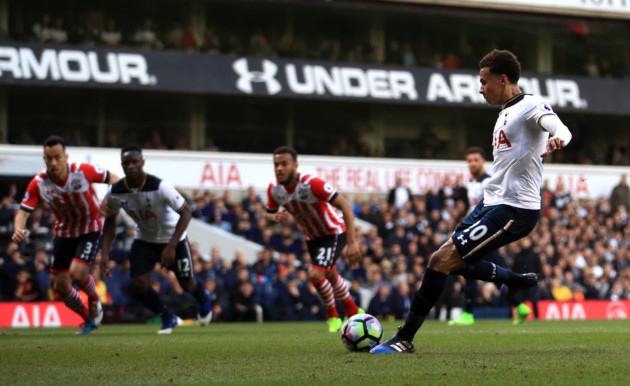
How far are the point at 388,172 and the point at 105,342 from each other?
2097 cm

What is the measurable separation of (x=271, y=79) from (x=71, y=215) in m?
17.4

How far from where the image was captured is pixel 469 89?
33125 mm

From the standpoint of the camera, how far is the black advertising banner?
27844 mm

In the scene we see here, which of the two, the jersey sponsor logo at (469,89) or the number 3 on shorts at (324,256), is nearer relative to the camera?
the number 3 on shorts at (324,256)

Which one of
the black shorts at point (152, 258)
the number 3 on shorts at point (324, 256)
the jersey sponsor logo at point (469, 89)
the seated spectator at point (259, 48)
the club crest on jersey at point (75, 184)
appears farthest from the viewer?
the jersey sponsor logo at point (469, 89)

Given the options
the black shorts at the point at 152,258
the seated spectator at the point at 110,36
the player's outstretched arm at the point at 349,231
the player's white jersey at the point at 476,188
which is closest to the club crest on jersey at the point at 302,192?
the player's outstretched arm at the point at 349,231

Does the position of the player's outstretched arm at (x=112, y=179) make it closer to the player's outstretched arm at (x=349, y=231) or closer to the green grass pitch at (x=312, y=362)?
the green grass pitch at (x=312, y=362)

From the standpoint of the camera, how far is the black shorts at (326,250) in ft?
42.9

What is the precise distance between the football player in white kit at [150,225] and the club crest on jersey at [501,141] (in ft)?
16.8

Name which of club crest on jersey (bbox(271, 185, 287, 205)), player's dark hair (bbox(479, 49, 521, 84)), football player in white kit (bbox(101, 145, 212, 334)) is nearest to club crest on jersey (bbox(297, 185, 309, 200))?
club crest on jersey (bbox(271, 185, 287, 205))

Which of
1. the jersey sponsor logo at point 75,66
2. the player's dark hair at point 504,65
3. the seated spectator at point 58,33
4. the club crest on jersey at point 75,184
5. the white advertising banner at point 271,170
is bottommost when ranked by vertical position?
the club crest on jersey at point 75,184

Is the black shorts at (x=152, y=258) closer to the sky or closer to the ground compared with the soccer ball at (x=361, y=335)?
closer to the sky

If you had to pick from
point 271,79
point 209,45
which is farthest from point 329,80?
point 209,45

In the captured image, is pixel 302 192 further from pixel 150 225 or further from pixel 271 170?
pixel 271 170
